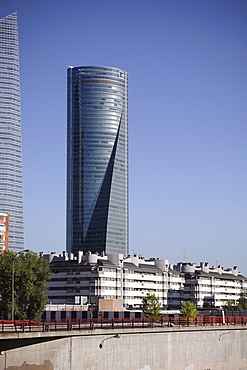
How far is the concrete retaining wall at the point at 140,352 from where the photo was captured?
60.3 metres

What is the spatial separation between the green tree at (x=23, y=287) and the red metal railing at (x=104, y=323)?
111ft

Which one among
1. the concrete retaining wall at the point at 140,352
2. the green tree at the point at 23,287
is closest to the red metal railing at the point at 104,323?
the concrete retaining wall at the point at 140,352

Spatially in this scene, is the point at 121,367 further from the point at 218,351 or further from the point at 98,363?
the point at 218,351

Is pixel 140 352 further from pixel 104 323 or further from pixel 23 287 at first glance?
pixel 23 287

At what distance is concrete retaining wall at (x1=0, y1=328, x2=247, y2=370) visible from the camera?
60.3 metres

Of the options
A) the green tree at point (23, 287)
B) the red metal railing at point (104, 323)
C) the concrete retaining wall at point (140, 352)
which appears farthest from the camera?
the green tree at point (23, 287)

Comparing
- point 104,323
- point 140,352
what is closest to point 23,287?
point 104,323

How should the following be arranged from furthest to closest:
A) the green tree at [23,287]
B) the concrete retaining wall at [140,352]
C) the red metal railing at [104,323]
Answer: the green tree at [23,287] → the red metal railing at [104,323] → the concrete retaining wall at [140,352]

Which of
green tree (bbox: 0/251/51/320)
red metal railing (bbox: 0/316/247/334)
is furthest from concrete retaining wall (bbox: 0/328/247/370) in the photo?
green tree (bbox: 0/251/51/320)

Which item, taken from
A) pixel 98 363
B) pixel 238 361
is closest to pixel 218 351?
pixel 238 361

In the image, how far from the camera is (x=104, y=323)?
76.6m

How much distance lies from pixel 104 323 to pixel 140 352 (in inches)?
266

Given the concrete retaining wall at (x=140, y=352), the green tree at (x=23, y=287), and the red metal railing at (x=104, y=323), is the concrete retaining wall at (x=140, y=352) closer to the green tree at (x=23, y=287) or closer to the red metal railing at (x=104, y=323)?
the red metal railing at (x=104, y=323)

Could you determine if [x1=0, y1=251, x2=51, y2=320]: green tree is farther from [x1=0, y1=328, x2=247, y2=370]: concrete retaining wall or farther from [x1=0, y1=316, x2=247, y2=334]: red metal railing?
[x1=0, y1=328, x2=247, y2=370]: concrete retaining wall
